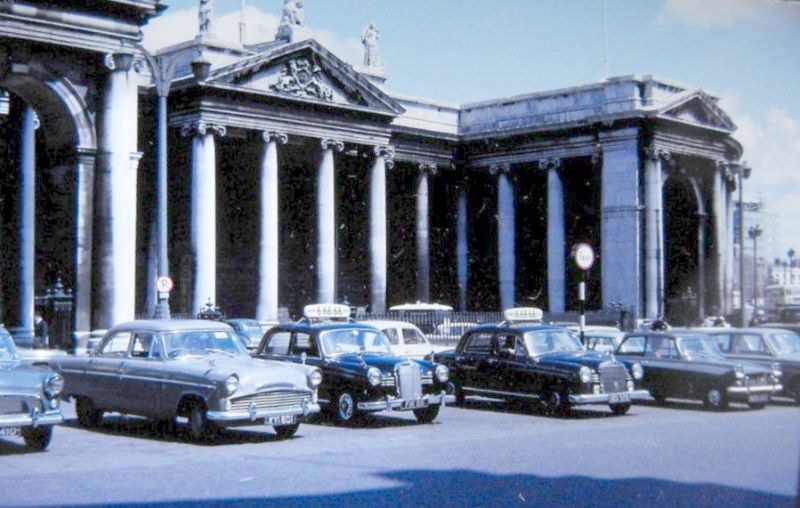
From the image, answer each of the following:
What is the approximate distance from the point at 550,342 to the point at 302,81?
1045 inches

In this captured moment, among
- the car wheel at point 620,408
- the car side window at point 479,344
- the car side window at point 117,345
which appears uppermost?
the car side window at point 117,345

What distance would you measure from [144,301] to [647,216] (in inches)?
865

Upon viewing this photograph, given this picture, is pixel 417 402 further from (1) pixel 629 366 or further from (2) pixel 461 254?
(2) pixel 461 254

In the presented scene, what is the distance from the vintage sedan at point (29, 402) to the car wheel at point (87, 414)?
9.39ft

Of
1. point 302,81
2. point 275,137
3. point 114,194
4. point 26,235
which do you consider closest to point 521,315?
point 114,194

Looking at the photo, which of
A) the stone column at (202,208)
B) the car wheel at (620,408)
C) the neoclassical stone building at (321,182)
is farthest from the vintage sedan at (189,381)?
the stone column at (202,208)

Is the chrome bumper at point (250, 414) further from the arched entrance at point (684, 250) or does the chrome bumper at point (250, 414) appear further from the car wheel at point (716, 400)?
the arched entrance at point (684, 250)

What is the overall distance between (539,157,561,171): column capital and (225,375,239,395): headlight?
126ft

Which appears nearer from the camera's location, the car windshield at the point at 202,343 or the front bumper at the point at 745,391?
the car windshield at the point at 202,343

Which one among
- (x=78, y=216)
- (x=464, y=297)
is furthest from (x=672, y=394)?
(x=464, y=297)

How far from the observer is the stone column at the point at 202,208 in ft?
135

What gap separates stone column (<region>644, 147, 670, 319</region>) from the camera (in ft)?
159

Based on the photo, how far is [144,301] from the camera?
152ft

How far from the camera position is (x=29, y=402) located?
43.8 ft
